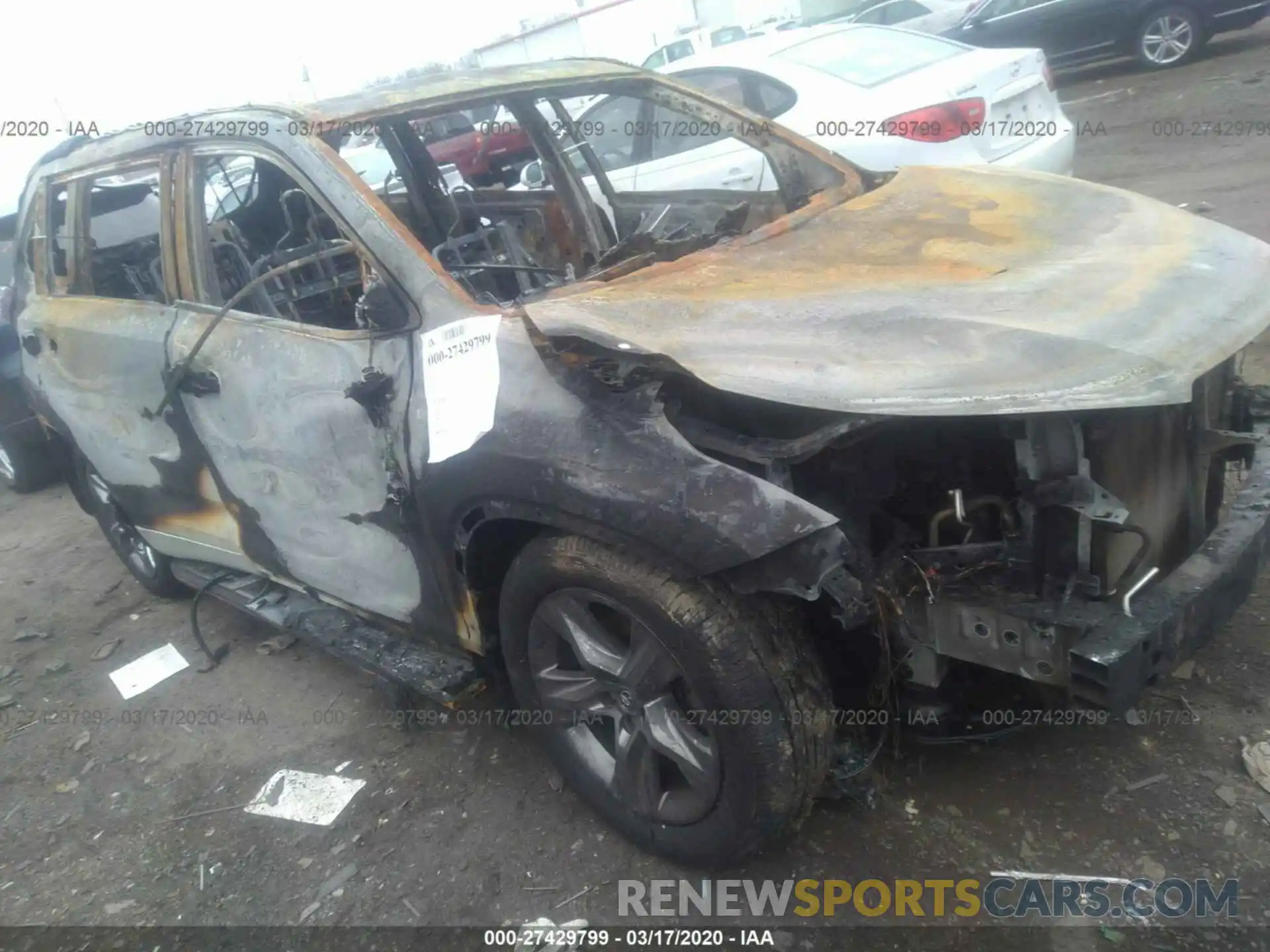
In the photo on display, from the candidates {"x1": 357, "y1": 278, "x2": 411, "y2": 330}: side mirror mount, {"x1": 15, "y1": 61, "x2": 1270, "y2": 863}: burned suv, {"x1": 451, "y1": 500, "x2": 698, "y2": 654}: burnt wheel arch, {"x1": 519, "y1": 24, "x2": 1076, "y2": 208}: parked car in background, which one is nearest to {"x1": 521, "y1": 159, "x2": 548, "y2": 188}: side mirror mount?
{"x1": 15, "y1": 61, "x2": 1270, "y2": 863}: burned suv

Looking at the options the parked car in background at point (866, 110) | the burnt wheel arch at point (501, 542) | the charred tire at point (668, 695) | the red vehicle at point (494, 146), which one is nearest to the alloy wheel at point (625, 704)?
the charred tire at point (668, 695)

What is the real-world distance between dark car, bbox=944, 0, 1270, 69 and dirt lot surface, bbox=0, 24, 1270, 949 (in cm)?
840

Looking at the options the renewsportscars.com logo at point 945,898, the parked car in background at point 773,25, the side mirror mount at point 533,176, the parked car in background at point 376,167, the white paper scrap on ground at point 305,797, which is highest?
the parked car in background at point 376,167

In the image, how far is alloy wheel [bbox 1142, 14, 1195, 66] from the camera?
1032cm

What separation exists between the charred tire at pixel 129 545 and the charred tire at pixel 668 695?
98.3 inches

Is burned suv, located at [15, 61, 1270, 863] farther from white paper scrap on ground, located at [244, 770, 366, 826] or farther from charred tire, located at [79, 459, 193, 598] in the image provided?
charred tire, located at [79, 459, 193, 598]

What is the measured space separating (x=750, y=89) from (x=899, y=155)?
111cm

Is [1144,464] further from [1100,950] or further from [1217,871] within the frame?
[1100,950]

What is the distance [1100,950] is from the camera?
1979mm

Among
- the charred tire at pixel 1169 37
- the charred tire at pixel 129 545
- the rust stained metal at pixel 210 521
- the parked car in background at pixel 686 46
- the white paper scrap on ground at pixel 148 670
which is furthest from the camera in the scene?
the parked car in background at pixel 686 46

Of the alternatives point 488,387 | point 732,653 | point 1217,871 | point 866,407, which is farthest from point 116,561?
point 1217,871

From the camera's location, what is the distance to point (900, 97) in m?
5.07

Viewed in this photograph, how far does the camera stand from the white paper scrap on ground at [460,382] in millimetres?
2139

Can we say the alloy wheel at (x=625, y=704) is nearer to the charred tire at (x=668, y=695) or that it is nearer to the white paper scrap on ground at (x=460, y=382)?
the charred tire at (x=668, y=695)
